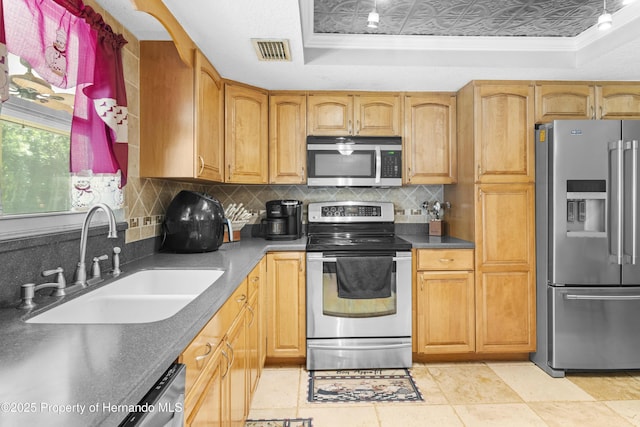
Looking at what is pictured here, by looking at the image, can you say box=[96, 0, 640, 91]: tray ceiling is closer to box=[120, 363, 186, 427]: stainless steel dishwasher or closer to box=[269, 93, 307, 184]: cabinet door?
box=[269, 93, 307, 184]: cabinet door

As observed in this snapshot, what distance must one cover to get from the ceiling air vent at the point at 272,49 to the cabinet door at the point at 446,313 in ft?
5.80

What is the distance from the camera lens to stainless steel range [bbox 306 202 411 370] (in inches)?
109

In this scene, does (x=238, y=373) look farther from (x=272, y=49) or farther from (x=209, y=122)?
(x=272, y=49)

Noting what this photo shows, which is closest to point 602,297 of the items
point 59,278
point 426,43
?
point 426,43

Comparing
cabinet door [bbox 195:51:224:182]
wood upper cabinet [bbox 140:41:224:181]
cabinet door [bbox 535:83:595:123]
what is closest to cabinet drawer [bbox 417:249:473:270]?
cabinet door [bbox 535:83:595:123]

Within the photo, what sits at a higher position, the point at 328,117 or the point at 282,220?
the point at 328,117

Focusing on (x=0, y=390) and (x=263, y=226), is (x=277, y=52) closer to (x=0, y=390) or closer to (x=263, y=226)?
(x=263, y=226)

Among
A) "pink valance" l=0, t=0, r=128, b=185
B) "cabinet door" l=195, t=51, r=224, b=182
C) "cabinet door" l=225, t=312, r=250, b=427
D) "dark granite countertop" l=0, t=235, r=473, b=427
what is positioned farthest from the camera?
"cabinet door" l=195, t=51, r=224, b=182

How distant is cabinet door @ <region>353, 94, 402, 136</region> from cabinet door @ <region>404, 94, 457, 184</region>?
0.08 m

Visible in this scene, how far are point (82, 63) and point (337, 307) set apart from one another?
6.83 ft

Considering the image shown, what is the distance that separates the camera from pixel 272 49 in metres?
2.31

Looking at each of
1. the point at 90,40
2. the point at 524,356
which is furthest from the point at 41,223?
the point at 524,356

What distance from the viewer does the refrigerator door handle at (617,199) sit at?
258cm

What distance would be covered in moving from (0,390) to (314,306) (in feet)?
7.23
